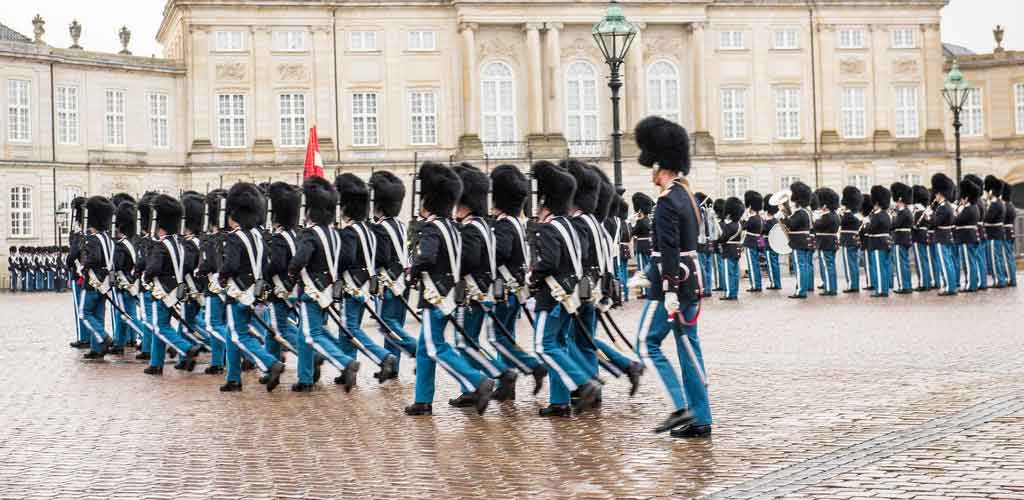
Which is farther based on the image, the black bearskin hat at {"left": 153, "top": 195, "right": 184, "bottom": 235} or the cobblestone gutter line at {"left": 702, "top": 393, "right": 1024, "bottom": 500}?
the black bearskin hat at {"left": 153, "top": 195, "right": 184, "bottom": 235}

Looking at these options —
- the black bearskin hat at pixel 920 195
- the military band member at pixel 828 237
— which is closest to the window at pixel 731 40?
the black bearskin hat at pixel 920 195

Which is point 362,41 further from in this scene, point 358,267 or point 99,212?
point 358,267

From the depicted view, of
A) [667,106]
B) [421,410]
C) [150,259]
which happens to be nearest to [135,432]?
[421,410]

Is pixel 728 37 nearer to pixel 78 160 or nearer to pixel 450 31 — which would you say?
pixel 450 31

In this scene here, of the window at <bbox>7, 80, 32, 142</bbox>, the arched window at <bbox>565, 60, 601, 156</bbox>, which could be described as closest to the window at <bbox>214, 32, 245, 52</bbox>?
the window at <bbox>7, 80, 32, 142</bbox>

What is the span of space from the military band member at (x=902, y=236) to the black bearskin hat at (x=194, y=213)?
45.7ft

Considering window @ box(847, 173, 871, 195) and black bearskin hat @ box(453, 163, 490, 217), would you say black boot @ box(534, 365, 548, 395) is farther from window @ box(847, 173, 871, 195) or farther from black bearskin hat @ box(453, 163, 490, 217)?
window @ box(847, 173, 871, 195)

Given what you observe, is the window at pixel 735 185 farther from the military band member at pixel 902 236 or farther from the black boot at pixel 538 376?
the black boot at pixel 538 376

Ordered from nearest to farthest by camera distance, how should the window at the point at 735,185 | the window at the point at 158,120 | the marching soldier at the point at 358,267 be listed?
the marching soldier at the point at 358,267 → the window at the point at 158,120 → the window at the point at 735,185

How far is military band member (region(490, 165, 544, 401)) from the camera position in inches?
454

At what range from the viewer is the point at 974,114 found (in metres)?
56.2

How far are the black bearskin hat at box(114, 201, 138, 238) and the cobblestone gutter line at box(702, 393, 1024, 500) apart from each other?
33.3ft

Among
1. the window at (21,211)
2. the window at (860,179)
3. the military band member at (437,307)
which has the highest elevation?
the window at (860,179)

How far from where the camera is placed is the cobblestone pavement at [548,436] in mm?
8086
